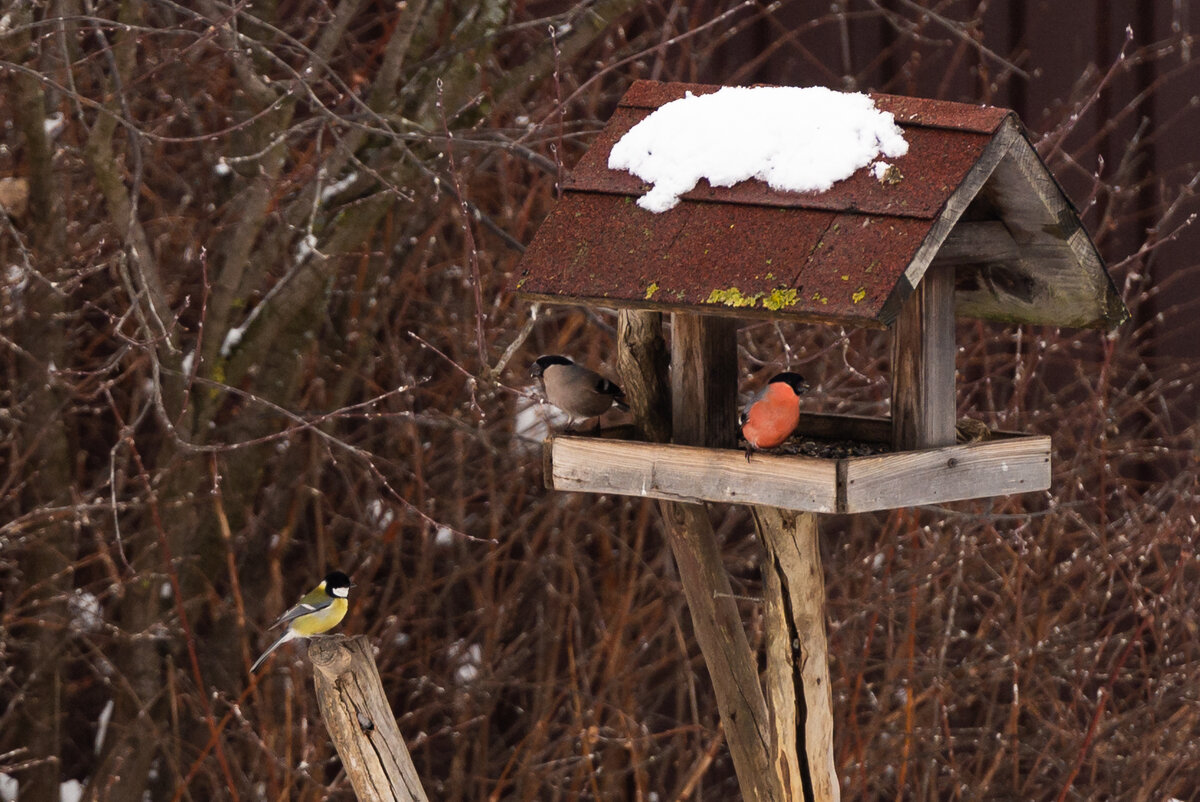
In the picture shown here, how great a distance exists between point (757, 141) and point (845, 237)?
0.32 m

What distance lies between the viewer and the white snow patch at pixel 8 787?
4.72 meters

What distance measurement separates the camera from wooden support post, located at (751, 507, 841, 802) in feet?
9.53

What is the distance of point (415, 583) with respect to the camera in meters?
4.69

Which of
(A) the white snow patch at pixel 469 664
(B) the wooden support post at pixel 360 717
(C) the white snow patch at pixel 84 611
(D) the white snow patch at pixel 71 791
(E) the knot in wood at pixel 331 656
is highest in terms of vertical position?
(E) the knot in wood at pixel 331 656

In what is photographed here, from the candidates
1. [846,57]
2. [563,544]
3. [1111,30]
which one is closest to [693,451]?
[563,544]

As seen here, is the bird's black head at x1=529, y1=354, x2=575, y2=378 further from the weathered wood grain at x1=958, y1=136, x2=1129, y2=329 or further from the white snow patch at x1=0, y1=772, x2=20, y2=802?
the white snow patch at x1=0, y1=772, x2=20, y2=802

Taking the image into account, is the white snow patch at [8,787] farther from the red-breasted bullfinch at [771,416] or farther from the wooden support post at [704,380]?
the red-breasted bullfinch at [771,416]

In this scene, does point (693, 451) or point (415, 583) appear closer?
point (693, 451)

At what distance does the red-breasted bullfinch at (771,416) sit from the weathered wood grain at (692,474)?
52mm

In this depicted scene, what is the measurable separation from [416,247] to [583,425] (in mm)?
1771

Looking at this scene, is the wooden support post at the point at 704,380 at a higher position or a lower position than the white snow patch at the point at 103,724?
higher

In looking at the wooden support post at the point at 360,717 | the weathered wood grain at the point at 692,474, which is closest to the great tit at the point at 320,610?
the wooden support post at the point at 360,717

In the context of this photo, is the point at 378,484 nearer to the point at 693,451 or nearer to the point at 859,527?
the point at 859,527

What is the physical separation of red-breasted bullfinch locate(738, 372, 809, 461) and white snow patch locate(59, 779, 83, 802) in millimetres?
3198
